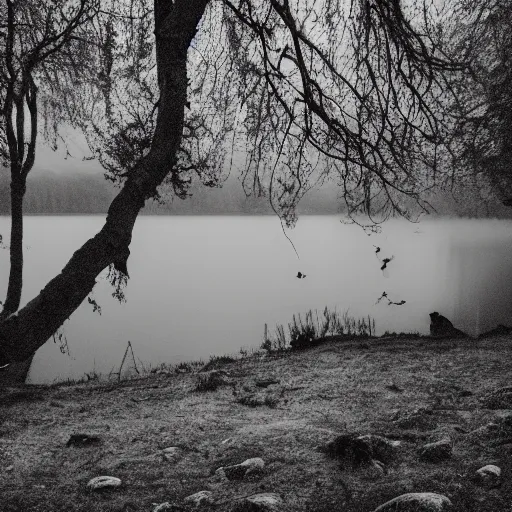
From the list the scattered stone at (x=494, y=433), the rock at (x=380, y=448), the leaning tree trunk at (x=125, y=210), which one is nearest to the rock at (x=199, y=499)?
the rock at (x=380, y=448)

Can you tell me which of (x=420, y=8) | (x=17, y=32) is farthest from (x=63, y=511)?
(x=17, y=32)

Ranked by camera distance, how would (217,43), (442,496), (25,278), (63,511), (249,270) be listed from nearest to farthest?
(442,496) < (63,511) < (217,43) < (25,278) < (249,270)

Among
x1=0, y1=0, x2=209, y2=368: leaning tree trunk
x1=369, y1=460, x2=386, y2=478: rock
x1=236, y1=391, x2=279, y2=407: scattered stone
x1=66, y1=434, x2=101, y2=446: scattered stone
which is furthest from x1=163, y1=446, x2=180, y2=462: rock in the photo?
x1=236, y1=391, x2=279, y2=407: scattered stone

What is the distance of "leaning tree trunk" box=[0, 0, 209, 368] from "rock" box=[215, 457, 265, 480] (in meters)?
2.06

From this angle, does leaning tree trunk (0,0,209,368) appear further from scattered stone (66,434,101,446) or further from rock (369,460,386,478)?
rock (369,460,386,478)

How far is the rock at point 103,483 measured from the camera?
11.5 feet

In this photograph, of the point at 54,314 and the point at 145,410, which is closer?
the point at 54,314

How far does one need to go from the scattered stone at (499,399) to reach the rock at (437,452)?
1641mm

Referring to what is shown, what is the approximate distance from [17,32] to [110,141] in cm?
301

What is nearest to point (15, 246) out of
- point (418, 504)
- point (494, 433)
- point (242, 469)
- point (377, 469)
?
point (242, 469)

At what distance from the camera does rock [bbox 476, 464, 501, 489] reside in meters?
3.02

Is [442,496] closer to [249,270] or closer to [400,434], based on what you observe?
[400,434]

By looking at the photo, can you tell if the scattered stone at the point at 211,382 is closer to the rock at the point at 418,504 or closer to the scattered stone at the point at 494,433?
the scattered stone at the point at 494,433

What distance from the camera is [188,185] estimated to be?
7.89m
